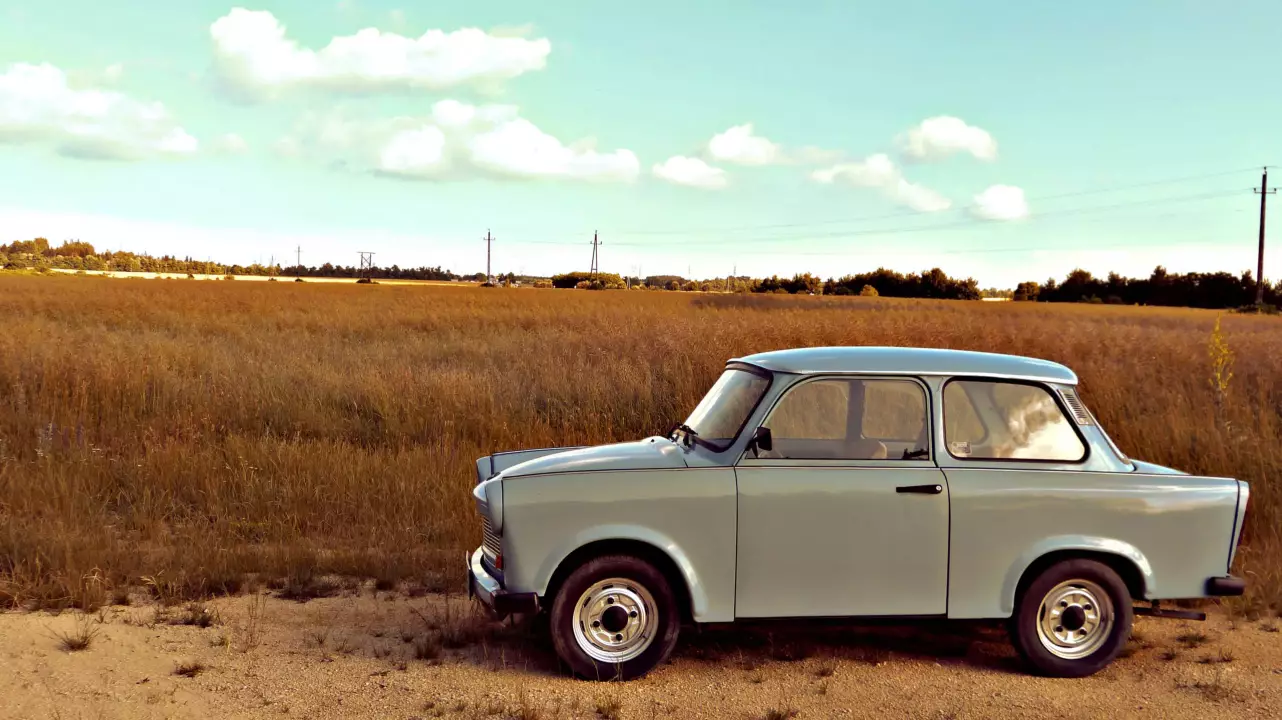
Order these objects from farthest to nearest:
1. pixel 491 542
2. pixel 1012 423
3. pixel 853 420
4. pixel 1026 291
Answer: pixel 1026 291
pixel 853 420
pixel 1012 423
pixel 491 542

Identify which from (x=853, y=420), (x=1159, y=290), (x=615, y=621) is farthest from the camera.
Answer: (x=1159, y=290)

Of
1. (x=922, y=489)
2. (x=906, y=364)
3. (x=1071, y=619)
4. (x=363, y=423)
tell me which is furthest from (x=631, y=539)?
(x=363, y=423)

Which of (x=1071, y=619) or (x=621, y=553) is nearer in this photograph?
(x=621, y=553)

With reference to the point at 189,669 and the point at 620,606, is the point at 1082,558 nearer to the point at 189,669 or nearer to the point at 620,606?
the point at 620,606

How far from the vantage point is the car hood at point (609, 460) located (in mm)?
4887

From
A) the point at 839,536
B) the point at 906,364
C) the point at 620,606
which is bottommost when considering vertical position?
the point at 620,606

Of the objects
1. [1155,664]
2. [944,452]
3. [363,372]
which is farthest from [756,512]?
[363,372]

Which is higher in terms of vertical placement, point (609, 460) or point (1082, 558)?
point (609, 460)

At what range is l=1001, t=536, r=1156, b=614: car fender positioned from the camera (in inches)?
196

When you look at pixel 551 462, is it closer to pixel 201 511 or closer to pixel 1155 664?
pixel 1155 664

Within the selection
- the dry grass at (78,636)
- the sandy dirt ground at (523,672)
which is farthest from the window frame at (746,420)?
the dry grass at (78,636)

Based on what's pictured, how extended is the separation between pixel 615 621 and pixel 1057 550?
2.42m

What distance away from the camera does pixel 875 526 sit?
4898mm

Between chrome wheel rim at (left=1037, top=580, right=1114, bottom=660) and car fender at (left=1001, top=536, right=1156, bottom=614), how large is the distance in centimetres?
20
